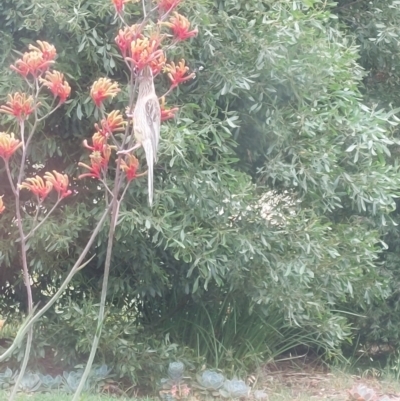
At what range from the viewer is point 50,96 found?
227 inches

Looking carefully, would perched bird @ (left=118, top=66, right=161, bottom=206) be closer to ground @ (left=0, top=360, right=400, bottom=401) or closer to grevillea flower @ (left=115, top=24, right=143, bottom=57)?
grevillea flower @ (left=115, top=24, right=143, bottom=57)

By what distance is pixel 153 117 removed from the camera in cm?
363

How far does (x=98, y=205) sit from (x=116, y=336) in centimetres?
111

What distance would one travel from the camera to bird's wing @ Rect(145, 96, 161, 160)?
11.8 ft

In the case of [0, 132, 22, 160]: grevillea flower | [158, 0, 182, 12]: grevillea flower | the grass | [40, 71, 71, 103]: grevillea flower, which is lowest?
the grass

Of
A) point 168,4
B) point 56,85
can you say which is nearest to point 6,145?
point 56,85

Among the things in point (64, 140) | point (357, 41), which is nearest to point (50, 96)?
point (64, 140)

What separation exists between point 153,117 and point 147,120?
53 mm

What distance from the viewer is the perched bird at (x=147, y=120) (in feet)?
11.6

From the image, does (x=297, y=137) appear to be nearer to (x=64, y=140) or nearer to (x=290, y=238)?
(x=290, y=238)

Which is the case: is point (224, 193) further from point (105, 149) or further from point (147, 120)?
point (147, 120)

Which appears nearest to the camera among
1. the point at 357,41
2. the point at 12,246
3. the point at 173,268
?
the point at 12,246

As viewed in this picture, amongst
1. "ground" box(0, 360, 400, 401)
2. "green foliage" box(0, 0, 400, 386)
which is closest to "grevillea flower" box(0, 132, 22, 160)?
"green foliage" box(0, 0, 400, 386)

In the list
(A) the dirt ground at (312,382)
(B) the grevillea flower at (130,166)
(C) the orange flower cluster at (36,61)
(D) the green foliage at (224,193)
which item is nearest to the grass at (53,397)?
(D) the green foliage at (224,193)
